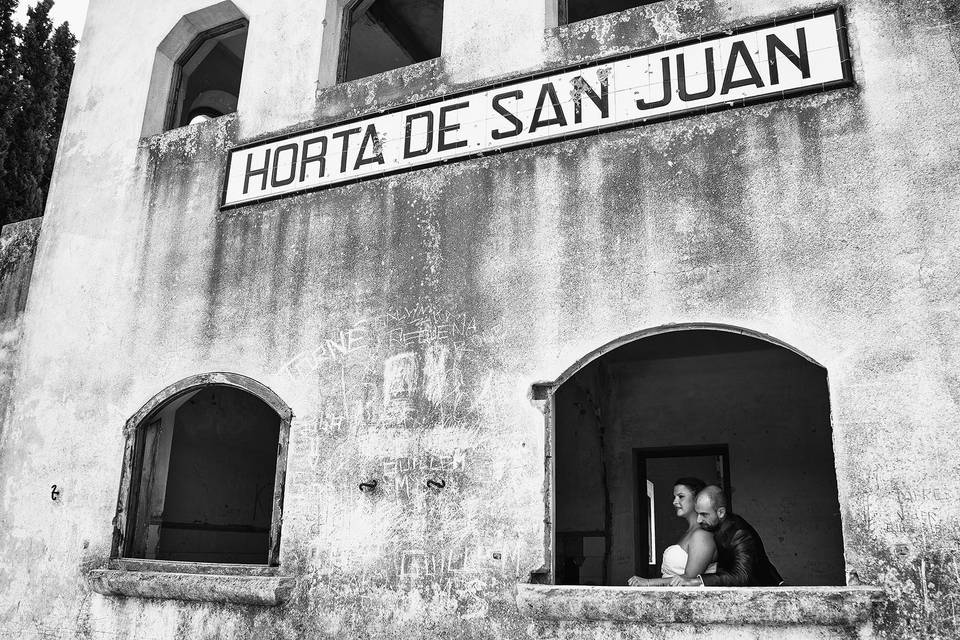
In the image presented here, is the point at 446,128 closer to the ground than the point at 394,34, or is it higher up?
closer to the ground

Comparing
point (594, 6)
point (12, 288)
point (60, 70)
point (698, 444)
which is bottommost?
point (698, 444)

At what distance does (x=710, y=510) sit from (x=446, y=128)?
323 cm

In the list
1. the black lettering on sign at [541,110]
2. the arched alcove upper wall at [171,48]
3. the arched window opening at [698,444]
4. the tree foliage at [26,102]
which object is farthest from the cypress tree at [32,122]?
the black lettering on sign at [541,110]

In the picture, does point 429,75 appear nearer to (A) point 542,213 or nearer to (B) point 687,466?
(A) point 542,213

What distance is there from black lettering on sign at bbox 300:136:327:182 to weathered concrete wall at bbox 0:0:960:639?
0.23 metres

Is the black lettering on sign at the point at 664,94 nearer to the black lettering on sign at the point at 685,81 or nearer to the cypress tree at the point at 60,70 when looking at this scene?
the black lettering on sign at the point at 685,81

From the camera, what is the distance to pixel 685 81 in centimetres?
531

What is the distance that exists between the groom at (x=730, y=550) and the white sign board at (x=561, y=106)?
251 cm

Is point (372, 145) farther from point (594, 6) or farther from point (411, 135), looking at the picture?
point (594, 6)

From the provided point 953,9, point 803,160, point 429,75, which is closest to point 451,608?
point 803,160

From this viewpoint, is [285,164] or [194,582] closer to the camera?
[194,582]

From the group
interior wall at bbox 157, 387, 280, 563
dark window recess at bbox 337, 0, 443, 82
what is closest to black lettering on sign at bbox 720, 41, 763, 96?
dark window recess at bbox 337, 0, 443, 82

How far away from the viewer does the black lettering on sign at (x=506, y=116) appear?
227 inches

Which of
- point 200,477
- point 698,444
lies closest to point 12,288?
point 200,477
